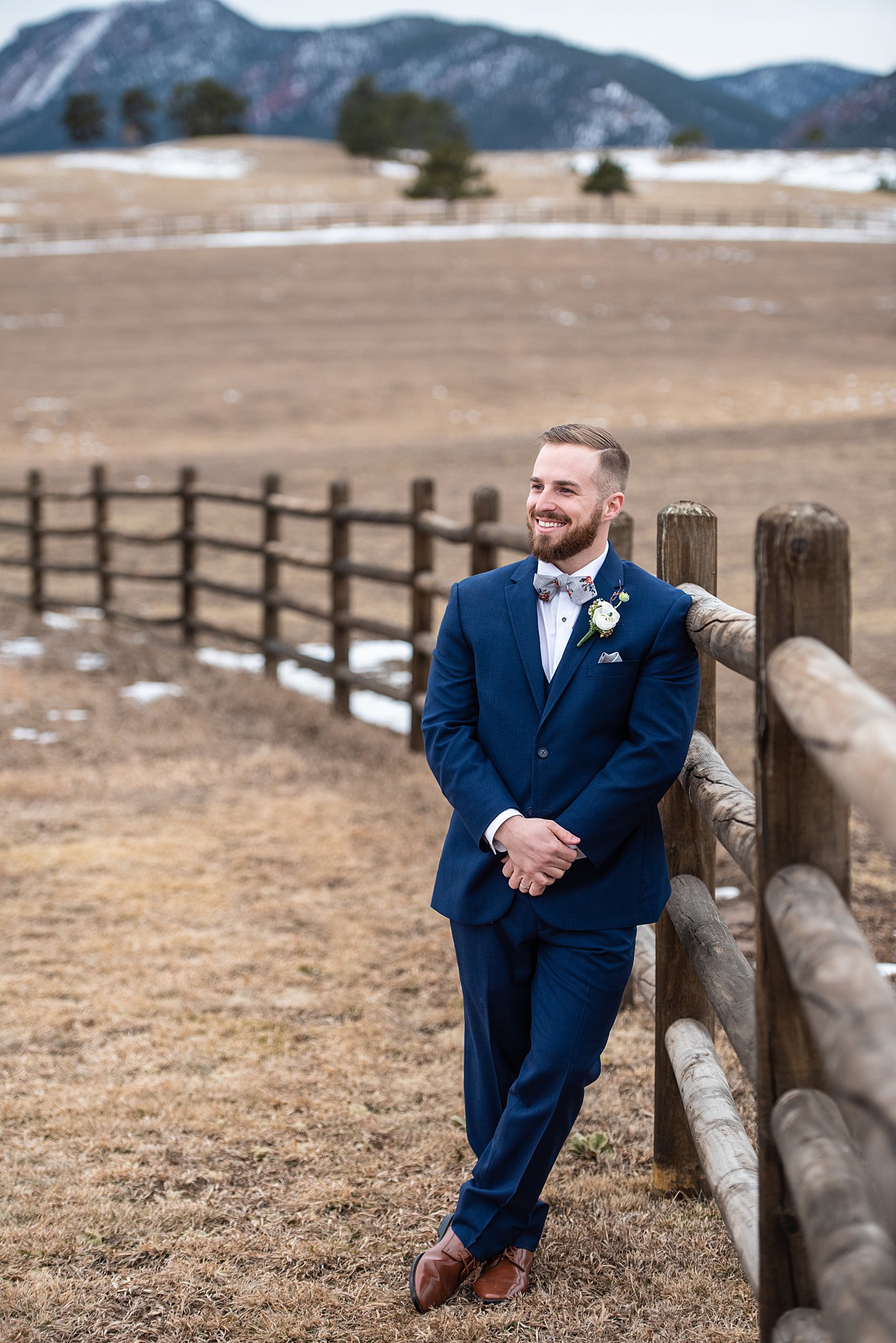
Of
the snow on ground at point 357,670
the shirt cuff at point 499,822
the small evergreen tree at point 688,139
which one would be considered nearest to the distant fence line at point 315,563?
the snow on ground at point 357,670

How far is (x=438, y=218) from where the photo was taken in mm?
52875

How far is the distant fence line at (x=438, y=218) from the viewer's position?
47.9m

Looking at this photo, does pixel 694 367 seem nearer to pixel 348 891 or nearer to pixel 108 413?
pixel 108 413

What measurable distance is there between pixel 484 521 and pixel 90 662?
4.37 metres

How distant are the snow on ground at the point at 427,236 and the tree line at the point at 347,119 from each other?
2503 cm

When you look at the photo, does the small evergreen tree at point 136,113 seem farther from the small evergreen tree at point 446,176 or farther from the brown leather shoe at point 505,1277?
the brown leather shoe at point 505,1277

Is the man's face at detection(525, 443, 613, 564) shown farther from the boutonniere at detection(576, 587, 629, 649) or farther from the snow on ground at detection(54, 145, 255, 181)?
the snow on ground at detection(54, 145, 255, 181)

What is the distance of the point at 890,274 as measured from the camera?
130 feet

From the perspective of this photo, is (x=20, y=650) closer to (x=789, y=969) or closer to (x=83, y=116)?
(x=789, y=969)

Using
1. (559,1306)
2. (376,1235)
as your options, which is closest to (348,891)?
(376,1235)

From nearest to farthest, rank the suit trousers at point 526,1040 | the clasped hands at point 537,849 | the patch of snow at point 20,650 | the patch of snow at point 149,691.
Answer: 1. the clasped hands at point 537,849
2. the suit trousers at point 526,1040
3. the patch of snow at point 149,691
4. the patch of snow at point 20,650

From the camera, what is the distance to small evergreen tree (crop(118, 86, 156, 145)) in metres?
112

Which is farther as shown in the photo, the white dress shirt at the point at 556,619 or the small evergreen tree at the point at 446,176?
the small evergreen tree at the point at 446,176

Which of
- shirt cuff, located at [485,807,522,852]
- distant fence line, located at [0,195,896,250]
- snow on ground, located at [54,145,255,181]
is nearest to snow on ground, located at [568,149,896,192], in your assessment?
snow on ground, located at [54,145,255,181]
